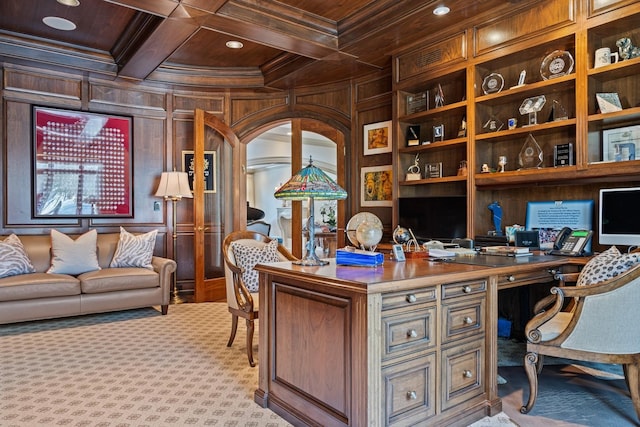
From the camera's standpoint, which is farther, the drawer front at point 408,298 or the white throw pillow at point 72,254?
the white throw pillow at point 72,254

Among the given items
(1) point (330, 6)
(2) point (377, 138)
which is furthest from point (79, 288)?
(1) point (330, 6)

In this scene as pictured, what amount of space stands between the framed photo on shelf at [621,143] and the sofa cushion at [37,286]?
491 centimetres

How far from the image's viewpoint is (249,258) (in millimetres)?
3607

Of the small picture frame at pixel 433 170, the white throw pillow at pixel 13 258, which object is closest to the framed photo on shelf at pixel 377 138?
the small picture frame at pixel 433 170

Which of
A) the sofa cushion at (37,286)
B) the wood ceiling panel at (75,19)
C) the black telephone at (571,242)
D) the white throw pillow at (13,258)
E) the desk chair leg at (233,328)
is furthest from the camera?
the white throw pillow at (13,258)

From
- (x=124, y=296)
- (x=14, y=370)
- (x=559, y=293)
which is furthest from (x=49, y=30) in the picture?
(x=559, y=293)

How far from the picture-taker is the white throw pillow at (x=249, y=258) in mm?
3557

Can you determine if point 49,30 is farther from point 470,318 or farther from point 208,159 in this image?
point 470,318

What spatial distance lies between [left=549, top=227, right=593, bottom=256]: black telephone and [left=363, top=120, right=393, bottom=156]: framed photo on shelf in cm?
210

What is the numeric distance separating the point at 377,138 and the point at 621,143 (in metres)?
2.44

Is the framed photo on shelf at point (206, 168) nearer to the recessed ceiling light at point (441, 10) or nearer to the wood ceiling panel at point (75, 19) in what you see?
the wood ceiling panel at point (75, 19)

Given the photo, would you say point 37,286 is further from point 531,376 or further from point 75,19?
point 531,376

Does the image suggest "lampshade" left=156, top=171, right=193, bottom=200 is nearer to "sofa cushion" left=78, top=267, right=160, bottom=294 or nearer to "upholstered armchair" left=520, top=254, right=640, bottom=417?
"sofa cushion" left=78, top=267, right=160, bottom=294

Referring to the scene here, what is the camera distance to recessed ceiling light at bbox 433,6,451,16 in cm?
341
